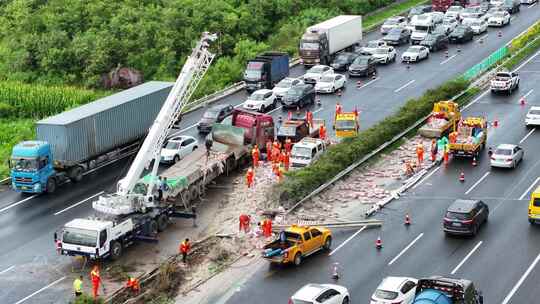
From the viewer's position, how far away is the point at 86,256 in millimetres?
44969

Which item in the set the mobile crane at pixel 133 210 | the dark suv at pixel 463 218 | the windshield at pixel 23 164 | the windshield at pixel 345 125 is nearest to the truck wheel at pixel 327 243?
the dark suv at pixel 463 218

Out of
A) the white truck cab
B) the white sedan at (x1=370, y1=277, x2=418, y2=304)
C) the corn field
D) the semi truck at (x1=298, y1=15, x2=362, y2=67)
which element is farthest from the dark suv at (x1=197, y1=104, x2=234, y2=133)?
the white sedan at (x1=370, y1=277, x2=418, y2=304)

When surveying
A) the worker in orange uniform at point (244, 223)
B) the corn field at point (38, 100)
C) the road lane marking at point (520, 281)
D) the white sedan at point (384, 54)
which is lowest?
the corn field at point (38, 100)

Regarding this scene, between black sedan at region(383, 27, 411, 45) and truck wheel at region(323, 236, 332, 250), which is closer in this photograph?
truck wheel at region(323, 236, 332, 250)

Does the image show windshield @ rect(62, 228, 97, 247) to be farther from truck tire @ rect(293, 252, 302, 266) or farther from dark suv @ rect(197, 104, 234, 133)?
dark suv @ rect(197, 104, 234, 133)

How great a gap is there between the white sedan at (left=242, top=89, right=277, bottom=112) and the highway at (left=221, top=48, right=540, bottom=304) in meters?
16.8

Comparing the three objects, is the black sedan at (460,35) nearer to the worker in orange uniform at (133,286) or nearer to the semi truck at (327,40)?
the semi truck at (327,40)

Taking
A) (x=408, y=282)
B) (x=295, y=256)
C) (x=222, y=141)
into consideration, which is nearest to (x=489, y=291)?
(x=408, y=282)

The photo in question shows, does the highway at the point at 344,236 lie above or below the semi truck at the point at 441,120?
below

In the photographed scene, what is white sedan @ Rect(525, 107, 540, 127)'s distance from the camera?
63.0 meters

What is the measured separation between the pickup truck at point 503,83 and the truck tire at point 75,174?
1249 inches

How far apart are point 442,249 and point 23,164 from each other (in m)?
24.0

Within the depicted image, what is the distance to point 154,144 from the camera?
48531 millimetres

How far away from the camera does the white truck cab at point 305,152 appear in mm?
56719
